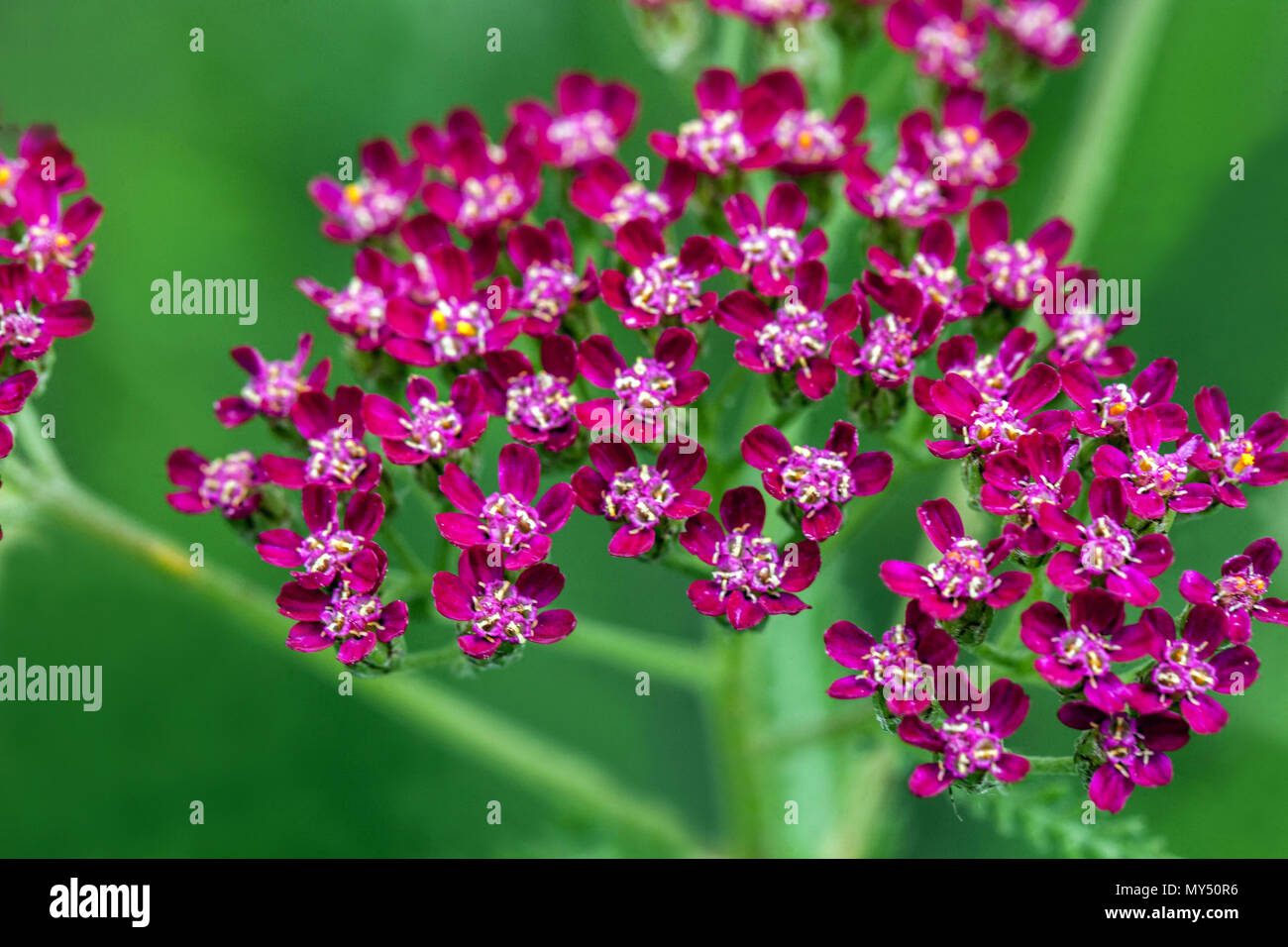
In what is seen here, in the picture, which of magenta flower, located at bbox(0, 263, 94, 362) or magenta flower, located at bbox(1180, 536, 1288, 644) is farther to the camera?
magenta flower, located at bbox(0, 263, 94, 362)

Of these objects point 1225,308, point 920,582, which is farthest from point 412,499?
point 1225,308

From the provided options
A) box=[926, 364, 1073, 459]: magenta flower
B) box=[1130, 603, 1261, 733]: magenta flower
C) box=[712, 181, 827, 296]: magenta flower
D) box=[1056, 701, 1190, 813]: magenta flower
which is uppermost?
box=[712, 181, 827, 296]: magenta flower

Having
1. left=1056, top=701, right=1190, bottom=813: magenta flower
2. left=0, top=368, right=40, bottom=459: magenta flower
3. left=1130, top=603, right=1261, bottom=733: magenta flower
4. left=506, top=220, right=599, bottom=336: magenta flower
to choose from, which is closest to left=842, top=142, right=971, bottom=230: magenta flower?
left=506, top=220, right=599, bottom=336: magenta flower

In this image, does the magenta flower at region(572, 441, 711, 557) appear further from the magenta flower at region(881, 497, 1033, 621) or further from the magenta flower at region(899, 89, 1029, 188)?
the magenta flower at region(899, 89, 1029, 188)

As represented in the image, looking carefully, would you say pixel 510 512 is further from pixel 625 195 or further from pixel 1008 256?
pixel 1008 256

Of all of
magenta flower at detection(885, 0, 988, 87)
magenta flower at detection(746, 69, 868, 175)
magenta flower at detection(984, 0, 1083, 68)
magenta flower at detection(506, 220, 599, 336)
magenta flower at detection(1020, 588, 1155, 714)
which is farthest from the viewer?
magenta flower at detection(984, 0, 1083, 68)

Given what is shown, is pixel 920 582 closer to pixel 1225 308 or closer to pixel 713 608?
pixel 713 608
